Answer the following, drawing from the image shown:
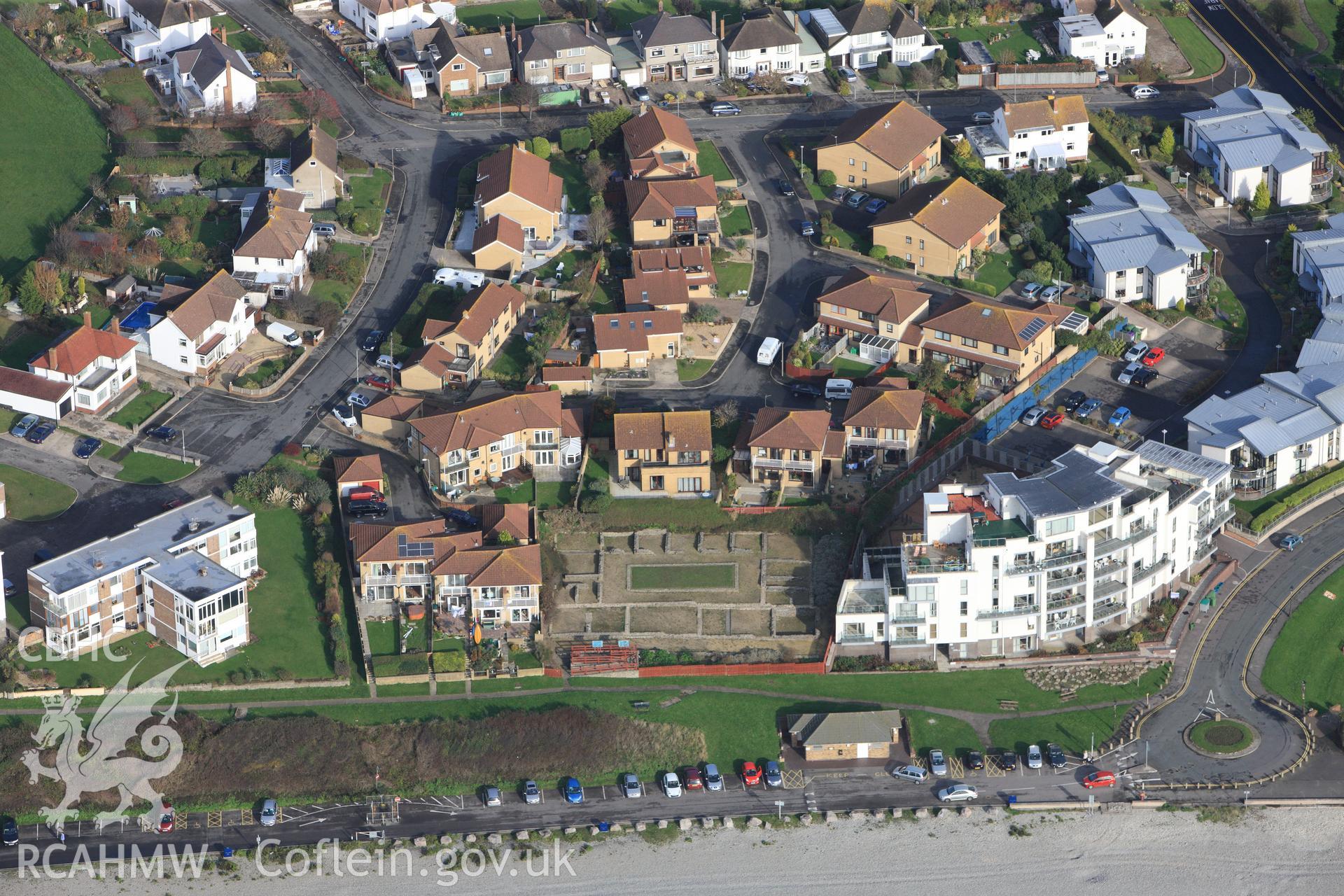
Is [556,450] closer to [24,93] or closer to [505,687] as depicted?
[505,687]

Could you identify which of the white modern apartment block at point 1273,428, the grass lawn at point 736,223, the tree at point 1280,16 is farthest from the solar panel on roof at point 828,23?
the white modern apartment block at point 1273,428

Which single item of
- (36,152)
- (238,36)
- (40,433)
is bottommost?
(40,433)

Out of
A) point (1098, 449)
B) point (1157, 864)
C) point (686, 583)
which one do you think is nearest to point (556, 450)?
point (686, 583)

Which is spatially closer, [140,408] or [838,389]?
[140,408]

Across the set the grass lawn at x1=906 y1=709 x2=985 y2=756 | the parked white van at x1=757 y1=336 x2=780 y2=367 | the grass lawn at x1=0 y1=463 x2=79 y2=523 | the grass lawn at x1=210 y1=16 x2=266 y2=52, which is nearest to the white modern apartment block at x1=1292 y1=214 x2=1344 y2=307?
the parked white van at x1=757 y1=336 x2=780 y2=367

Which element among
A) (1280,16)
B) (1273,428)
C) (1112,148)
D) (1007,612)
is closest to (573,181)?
(1112,148)

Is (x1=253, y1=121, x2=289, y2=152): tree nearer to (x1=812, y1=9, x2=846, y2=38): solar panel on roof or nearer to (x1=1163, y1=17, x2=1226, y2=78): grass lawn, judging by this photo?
(x1=812, y1=9, x2=846, y2=38): solar panel on roof

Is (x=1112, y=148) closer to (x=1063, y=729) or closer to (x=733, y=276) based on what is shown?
(x=733, y=276)
